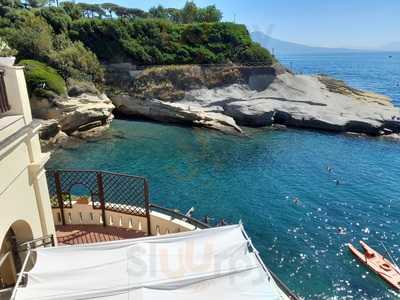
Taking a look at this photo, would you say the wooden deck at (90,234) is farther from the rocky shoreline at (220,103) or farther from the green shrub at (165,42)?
the green shrub at (165,42)

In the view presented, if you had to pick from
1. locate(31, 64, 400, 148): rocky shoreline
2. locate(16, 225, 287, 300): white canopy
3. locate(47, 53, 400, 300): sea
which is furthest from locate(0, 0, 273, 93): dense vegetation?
locate(16, 225, 287, 300): white canopy

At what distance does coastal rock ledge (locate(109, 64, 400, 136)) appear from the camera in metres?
44.3

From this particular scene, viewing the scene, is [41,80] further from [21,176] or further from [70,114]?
[21,176]

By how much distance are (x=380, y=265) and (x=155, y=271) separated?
14938 millimetres

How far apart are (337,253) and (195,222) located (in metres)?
10.8

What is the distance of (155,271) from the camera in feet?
23.9

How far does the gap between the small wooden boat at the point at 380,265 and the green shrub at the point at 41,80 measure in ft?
106

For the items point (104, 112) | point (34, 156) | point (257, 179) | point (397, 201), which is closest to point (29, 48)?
point (104, 112)

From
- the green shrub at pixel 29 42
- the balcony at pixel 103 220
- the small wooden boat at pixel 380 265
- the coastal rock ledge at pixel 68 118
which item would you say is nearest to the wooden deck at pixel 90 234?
the balcony at pixel 103 220

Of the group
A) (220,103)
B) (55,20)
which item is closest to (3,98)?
(220,103)

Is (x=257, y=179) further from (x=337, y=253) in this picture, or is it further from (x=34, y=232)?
(x=34, y=232)

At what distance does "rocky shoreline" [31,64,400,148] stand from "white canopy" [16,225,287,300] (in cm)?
2963

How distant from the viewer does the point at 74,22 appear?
55.1 m

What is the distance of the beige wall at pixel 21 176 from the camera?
7.68 meters
